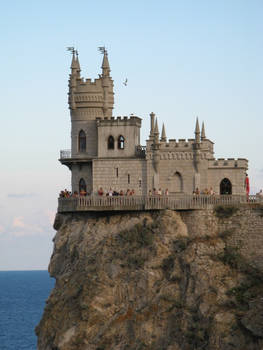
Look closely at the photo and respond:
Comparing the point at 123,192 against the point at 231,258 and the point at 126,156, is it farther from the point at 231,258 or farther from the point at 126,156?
the point at 231,258

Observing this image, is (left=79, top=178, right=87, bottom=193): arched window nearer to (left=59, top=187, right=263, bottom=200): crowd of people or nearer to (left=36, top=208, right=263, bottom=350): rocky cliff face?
(left=59, top=187, right=263, bottom=200): crowd of people

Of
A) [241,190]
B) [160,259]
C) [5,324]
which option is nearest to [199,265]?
[160,259]

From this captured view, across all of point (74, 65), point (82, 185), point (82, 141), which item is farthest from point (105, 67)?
point (82, 185)

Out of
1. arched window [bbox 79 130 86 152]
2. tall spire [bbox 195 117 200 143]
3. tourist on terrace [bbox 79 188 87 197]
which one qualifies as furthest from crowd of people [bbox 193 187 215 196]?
arched window [bbox 79 130 86 152]

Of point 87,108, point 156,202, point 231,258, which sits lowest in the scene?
point 231,258

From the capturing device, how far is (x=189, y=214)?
72875mm

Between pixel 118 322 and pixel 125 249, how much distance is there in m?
5.62

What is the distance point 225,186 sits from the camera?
76.8 m

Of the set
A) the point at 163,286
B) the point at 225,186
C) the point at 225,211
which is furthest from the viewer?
the point at 225,186

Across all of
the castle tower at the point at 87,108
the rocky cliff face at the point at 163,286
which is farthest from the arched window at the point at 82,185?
the rocky cliff face at the point at 163,286

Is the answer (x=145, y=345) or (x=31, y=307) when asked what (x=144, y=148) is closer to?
(x=145, y=345)

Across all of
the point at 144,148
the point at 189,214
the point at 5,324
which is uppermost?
the point at 144,148

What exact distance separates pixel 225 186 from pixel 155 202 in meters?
6.36

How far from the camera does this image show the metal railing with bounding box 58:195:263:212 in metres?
72.7
